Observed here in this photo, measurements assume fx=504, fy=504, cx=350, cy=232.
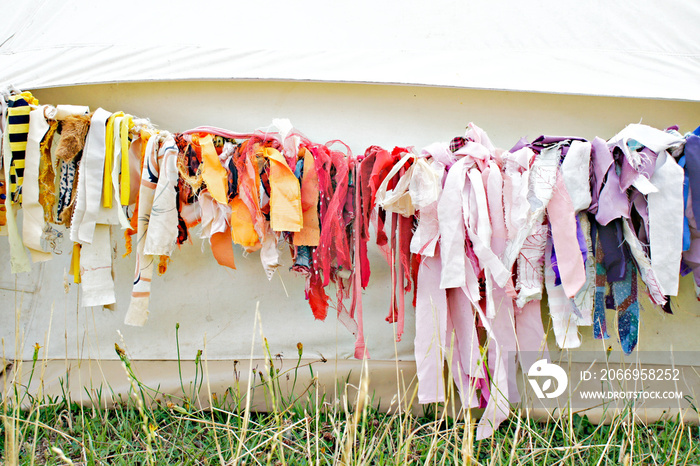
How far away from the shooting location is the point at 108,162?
154cm

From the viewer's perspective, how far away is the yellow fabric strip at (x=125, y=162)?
1.52 meters

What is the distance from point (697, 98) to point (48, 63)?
2.21m

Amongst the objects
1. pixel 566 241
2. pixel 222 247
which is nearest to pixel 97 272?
pixel 222 247

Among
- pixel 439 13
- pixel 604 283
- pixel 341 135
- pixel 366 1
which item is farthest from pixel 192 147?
pixel 604 283

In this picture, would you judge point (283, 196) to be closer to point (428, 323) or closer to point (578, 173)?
point (428, 323)

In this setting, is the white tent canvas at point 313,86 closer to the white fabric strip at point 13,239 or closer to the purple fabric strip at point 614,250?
the white fabric strip at point 13,239

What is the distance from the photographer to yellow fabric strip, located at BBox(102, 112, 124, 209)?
5.02 ft

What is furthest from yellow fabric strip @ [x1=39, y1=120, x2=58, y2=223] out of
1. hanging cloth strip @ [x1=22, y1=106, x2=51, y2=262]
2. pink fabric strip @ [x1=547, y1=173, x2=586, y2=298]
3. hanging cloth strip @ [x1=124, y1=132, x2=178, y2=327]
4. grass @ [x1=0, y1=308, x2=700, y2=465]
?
pink fabric strip @ [x1=547, y1=173, x2=586, y2=298]

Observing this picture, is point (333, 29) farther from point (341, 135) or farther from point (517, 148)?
point (517, 148)

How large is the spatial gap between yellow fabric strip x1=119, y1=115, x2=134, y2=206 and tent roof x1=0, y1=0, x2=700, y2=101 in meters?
0.28

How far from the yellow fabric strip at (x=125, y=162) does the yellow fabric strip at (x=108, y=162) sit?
33 mm

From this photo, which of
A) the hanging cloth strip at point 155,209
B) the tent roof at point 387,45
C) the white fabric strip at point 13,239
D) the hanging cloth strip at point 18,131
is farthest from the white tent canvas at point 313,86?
the hanging cloth strip at point 155,209

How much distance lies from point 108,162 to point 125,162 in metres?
0.05

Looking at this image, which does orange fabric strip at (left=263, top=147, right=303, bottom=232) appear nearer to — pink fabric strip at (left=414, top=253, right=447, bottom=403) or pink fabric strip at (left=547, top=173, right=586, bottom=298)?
pink fabric strip at (left=414, top=253, right=447, bottom=403)
